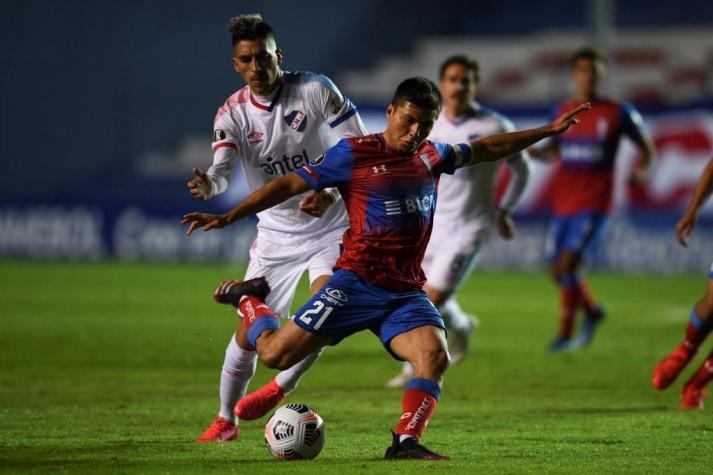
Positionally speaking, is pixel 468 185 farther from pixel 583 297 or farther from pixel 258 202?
pixel 258 202

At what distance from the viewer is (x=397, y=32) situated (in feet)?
94.8

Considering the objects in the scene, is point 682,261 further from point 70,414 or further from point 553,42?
point 70,414

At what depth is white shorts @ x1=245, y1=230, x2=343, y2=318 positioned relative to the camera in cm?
705

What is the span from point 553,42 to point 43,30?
34.7ft

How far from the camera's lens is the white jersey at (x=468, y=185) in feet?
32.8

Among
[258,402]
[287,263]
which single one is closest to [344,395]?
[258,402]

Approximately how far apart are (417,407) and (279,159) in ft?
5.89

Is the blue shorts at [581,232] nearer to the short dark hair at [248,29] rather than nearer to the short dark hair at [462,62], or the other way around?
the short dark hair at [462,62]

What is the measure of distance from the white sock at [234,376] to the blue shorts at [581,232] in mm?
5620

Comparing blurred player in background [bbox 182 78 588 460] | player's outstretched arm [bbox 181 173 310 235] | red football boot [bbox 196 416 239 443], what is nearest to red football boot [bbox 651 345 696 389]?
blurred player in background [bbox 182 78 588 460]

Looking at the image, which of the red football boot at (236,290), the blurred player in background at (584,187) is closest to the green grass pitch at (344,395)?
the blurred player in background at (584,187)

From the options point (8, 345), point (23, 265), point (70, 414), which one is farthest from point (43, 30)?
point (70, 414)

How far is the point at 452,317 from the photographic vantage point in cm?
1030

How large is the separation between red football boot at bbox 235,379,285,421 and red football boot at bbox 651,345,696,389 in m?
2.64
